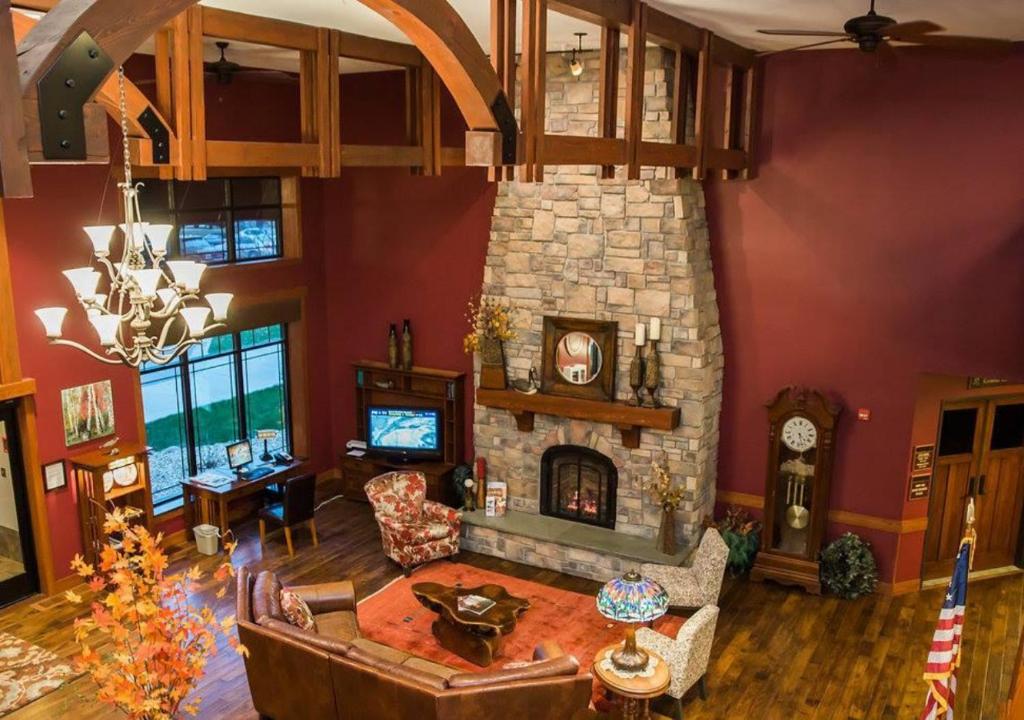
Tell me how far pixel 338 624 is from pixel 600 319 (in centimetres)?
376

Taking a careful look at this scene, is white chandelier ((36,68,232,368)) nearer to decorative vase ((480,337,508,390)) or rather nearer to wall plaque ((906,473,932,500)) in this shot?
decorative vase ((480,337,508,390))

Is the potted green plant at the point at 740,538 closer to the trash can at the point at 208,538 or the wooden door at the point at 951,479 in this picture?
the wooden door at the point at 951,479

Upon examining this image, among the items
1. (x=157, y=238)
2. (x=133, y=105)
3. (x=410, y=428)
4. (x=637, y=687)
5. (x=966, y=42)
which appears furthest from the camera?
(x=410, y=428)

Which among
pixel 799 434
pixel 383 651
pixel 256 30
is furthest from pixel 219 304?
pixel 799 434

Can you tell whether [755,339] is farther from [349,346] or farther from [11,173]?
[11,173]

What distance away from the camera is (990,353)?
308 inches

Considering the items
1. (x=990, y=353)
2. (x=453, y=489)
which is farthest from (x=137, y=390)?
(x=990, y=353)

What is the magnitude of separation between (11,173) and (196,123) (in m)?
2.94

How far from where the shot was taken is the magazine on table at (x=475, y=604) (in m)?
7.23

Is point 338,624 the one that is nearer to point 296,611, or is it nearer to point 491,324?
point 296,611

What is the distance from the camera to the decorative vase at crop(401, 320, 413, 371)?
34.5ft

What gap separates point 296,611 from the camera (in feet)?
21.9

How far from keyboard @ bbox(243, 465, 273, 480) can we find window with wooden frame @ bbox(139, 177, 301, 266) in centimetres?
223

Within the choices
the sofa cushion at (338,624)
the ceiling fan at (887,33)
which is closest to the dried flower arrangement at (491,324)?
the sofa cushion at (338,624)
